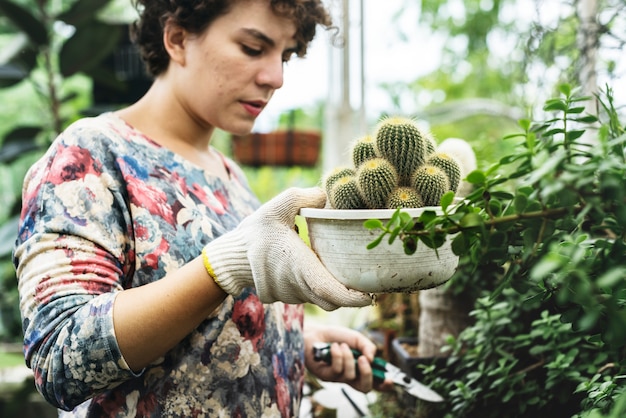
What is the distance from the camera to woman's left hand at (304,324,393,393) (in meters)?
1.29

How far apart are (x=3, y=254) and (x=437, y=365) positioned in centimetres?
161

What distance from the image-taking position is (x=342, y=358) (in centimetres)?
130

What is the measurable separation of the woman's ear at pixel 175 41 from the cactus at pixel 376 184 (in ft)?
2.05

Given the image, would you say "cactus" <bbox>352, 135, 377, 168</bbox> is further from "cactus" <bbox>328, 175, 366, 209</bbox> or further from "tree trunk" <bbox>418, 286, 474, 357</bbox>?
"tree trunk" <bbox>418, 286, 474, 357</bbox>

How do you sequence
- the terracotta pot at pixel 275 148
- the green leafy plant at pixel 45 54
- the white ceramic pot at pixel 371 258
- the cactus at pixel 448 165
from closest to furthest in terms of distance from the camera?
the white ceramic pot at pixel 371 258, the cactus at pixel 448 165, the green leafy plant at pixel 45 54, the terracotta pot at pixel 275 148

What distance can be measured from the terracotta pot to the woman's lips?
2.08m

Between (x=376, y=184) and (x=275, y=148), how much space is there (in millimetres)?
2607

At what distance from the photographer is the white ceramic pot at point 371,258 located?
75 cm

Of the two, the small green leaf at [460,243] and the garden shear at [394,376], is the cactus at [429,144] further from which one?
the garden shear at [394,376]

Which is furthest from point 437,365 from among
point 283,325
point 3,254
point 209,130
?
point 3,254

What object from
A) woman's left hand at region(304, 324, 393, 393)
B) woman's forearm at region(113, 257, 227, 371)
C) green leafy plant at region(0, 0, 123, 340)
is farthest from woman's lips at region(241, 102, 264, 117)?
green leafy plant at region(0, 0, 123, 340)

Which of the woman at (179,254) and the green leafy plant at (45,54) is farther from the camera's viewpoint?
the green leafy plant at (45,54)

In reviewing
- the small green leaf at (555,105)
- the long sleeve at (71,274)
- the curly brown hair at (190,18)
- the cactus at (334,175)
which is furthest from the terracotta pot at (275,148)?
the small green leaf at (555,105)

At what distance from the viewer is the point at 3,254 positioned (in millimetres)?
2125
